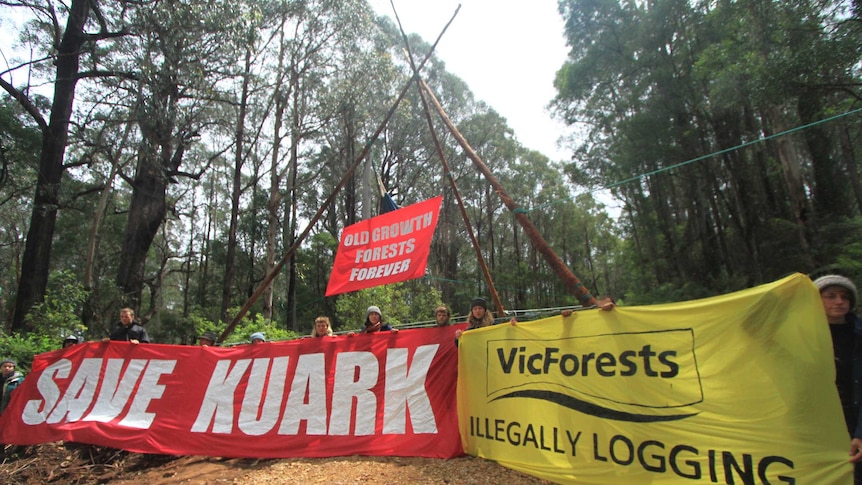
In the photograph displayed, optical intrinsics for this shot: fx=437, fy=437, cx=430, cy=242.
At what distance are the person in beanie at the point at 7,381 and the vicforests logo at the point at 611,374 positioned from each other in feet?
24.5

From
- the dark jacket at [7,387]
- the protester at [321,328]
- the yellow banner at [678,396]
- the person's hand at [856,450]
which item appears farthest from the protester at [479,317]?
the dark jacket at [7,387]

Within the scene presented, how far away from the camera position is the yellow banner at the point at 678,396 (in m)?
2.41

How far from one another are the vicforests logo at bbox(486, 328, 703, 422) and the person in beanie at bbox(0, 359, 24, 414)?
294 inches

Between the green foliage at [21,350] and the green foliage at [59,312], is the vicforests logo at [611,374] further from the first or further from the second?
the green foliage at [59,312]

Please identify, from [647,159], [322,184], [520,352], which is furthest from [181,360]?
[322,184]

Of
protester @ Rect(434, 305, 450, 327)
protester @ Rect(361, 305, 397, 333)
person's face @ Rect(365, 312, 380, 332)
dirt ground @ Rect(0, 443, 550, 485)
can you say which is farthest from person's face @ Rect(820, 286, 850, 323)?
person's face @ Rect(365, 312, 380, 332)

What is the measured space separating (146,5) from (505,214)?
31.6 m

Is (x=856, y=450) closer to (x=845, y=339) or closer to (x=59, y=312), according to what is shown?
(x=845, y=339)

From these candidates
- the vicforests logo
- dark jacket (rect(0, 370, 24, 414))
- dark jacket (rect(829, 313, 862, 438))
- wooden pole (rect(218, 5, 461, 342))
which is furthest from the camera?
wooden pole (rect(218, 5, 461, 342))

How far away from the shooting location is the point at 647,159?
18328 mm

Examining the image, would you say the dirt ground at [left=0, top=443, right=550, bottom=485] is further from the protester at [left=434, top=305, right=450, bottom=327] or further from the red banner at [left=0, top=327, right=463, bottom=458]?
the protester at [left=434, top=305, right=450, bottom=327]

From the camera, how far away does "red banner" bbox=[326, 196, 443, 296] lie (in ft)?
19.3

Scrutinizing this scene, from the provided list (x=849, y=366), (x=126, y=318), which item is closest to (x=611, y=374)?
(x=849, y=366)

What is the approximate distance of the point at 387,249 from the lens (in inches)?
248
